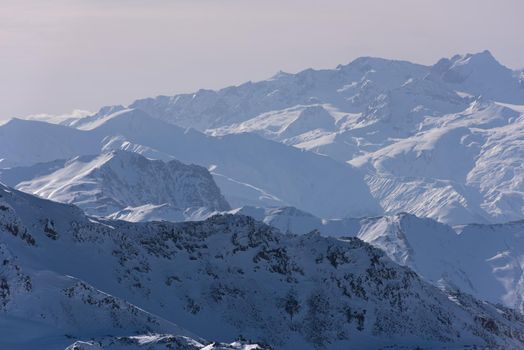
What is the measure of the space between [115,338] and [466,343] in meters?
62.3

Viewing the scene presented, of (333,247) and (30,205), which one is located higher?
(30,205)

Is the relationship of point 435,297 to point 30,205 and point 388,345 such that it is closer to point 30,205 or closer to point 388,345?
point 388,345

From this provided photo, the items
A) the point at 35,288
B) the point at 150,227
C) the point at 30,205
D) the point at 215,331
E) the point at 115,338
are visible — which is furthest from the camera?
the point at 150,227

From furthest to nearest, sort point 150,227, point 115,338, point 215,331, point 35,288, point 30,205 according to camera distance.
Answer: point 150,227
point 30,205
point 215,331
point 35,288
point 115,338

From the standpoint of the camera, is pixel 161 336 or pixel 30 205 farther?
pixel 30 205

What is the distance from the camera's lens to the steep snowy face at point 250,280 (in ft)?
529

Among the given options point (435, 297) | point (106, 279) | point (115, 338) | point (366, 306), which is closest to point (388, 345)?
point (366, 306)

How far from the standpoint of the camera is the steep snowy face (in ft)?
529

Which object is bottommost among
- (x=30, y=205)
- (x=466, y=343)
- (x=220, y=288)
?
(x=466, y=343)

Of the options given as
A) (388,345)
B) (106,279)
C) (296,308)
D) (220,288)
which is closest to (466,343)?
(388,345)

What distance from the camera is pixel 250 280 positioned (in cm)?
17238

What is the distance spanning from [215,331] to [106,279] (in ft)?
54.6

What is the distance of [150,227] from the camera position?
184000 millimetres

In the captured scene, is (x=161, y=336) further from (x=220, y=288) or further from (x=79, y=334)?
(x=220, y=288)
